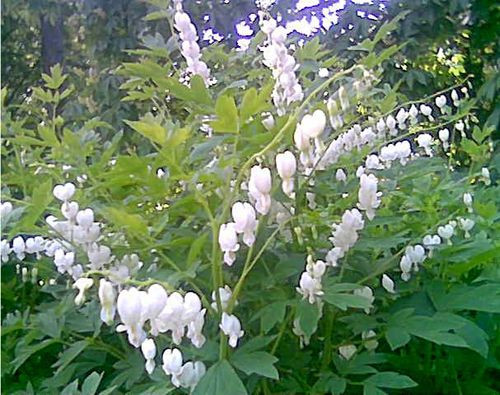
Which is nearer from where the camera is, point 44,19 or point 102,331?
point 102,331

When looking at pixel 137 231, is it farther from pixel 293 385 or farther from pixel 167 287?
pixel 293 385

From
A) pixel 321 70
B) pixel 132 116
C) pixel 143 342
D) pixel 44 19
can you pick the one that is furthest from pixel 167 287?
pixel 44 19

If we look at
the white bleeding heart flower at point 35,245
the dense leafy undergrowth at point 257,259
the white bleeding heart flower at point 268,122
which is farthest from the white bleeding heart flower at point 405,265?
the white bleeding heart flower at point 35,245

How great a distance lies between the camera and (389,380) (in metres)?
0.75

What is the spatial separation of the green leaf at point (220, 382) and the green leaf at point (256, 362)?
16 millimetres

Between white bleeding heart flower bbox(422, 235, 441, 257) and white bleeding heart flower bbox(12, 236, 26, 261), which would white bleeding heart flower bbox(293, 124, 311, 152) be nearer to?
white bleeding heart flower bbox(422, 235, 441, 257)

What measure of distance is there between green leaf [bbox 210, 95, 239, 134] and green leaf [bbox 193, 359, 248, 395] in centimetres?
23

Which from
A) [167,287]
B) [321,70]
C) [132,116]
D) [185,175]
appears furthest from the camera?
[132,116]

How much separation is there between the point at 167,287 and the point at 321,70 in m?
0.50

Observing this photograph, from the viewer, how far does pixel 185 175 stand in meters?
0.76

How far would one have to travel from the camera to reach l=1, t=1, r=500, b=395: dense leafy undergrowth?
2.25ft

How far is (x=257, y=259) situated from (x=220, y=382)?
14cm

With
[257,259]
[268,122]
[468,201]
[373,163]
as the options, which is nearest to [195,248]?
[257,259]

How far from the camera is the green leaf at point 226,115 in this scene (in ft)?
2.23
